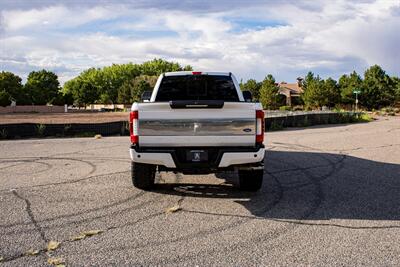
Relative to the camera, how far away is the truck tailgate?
248 inches

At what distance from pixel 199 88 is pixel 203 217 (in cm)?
358

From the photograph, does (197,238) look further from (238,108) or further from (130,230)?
(238,108)

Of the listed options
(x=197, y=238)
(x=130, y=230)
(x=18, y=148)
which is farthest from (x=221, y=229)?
(x=18, y=148)

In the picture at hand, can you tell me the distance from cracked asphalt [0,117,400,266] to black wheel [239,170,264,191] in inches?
5.6

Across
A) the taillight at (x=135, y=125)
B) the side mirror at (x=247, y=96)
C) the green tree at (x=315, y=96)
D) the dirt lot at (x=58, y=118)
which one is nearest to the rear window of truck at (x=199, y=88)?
the side mirror at (x=247, y=96)

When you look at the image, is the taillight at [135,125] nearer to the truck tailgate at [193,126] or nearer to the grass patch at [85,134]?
the truck tailgate at [193,126]

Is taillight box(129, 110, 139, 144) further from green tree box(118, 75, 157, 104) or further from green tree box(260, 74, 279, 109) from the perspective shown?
green tree box(118, 75, 157, 104)

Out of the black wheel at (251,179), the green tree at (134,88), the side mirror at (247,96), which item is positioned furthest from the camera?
the green tree at (134,88)

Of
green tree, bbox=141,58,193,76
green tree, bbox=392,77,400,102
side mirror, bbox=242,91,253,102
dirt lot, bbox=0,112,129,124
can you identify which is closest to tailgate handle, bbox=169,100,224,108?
side mirror, bbox=242,91,253,102

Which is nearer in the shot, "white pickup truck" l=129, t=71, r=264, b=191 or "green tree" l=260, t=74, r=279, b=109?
"white pickup truck" l=129, t=71, r=264, b=191

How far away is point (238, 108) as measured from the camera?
20.8 ft

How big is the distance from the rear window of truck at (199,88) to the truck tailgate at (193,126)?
2.19 meters

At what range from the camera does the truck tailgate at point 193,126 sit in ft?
20.7

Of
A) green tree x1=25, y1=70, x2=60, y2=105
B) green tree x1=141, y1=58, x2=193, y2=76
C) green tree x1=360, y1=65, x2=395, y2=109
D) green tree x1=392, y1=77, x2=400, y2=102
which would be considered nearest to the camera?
green tree x1=392, y1=77, x2=400, y2=102
